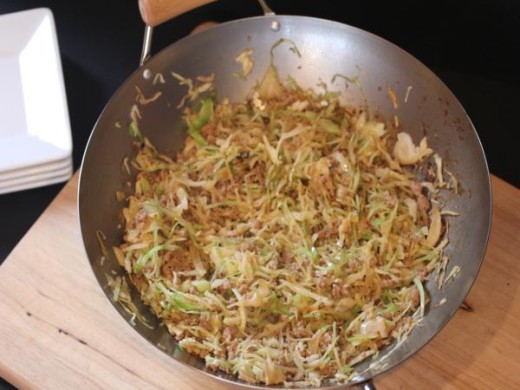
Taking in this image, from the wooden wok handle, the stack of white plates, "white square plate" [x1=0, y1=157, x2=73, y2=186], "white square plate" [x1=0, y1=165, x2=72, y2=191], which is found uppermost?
the wooden wok handle

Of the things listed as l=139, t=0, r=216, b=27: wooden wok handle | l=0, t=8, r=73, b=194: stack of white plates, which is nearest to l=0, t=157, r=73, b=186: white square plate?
l=0, t=8, r=73, b=194: stack of white plates

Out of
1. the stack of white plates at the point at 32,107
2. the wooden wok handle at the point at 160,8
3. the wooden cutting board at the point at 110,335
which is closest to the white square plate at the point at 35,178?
the stack of white plates at the point at 32,107

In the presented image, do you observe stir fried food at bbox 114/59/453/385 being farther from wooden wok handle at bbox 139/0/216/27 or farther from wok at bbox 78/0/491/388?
wooden wok handle at bbox 139/0/216/27

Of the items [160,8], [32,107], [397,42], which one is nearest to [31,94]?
[32,107]

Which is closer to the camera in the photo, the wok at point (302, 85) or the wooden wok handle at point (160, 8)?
the wok at point (302, 85)

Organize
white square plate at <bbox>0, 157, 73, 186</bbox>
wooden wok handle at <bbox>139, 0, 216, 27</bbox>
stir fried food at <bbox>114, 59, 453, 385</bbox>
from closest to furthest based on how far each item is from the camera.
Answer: stir fried food at <bbox>114, 59, 453, 385</bbox> < wooden wok handle at <bbox>139, 0, 216, 27</bbox> < white square plate at <bbox>0, 157, 73, 186</bbox>

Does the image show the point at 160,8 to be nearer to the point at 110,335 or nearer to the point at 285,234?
the point at 285,234

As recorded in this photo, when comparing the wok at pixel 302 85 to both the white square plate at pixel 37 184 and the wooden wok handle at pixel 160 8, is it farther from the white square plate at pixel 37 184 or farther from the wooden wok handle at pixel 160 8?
the white square plate at pixel 37 184
